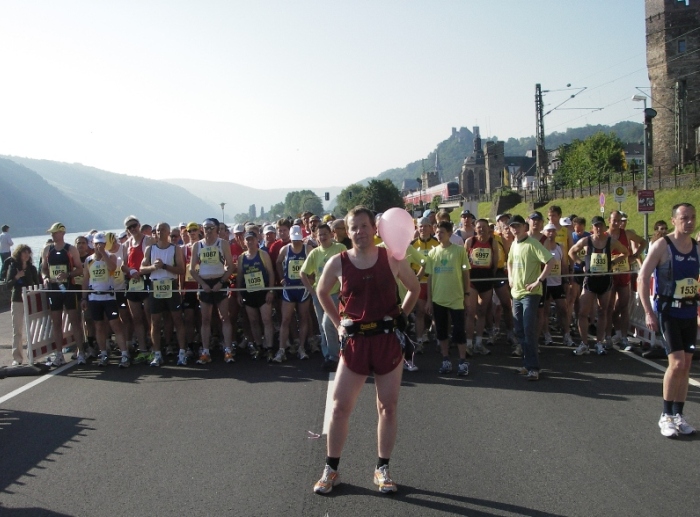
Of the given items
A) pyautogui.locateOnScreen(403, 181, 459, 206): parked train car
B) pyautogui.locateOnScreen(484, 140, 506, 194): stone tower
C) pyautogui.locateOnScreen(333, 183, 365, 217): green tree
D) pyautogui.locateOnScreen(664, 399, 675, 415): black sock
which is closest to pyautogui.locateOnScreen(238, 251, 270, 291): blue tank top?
pyautogui.locateOnScreen(664, 399, 675, 415): black sock

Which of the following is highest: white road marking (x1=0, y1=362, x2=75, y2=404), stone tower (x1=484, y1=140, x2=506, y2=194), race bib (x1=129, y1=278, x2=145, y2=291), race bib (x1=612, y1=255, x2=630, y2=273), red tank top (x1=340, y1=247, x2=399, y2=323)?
stone tower (x1=484, y1=140, x2=506, y2=194)

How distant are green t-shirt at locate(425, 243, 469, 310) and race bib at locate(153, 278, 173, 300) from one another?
156 inches

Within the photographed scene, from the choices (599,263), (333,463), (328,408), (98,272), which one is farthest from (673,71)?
(333,463)

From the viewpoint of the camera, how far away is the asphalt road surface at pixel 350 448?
4.67 m

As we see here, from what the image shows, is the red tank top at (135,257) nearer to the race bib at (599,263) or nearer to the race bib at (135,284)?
the race bib at (135,284)

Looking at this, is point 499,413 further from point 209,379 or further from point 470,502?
point 209,379

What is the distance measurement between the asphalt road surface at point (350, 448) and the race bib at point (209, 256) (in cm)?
189

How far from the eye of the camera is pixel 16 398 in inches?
325

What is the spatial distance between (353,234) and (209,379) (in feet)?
16.1

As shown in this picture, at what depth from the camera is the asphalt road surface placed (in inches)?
184

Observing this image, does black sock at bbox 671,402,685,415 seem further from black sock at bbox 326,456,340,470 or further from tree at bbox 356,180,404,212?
tree at bbox 356,180,404,212

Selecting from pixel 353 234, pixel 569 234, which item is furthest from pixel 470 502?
pixel 569 234

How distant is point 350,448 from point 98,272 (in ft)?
19.4

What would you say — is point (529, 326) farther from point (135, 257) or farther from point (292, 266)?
point (135, 257)
